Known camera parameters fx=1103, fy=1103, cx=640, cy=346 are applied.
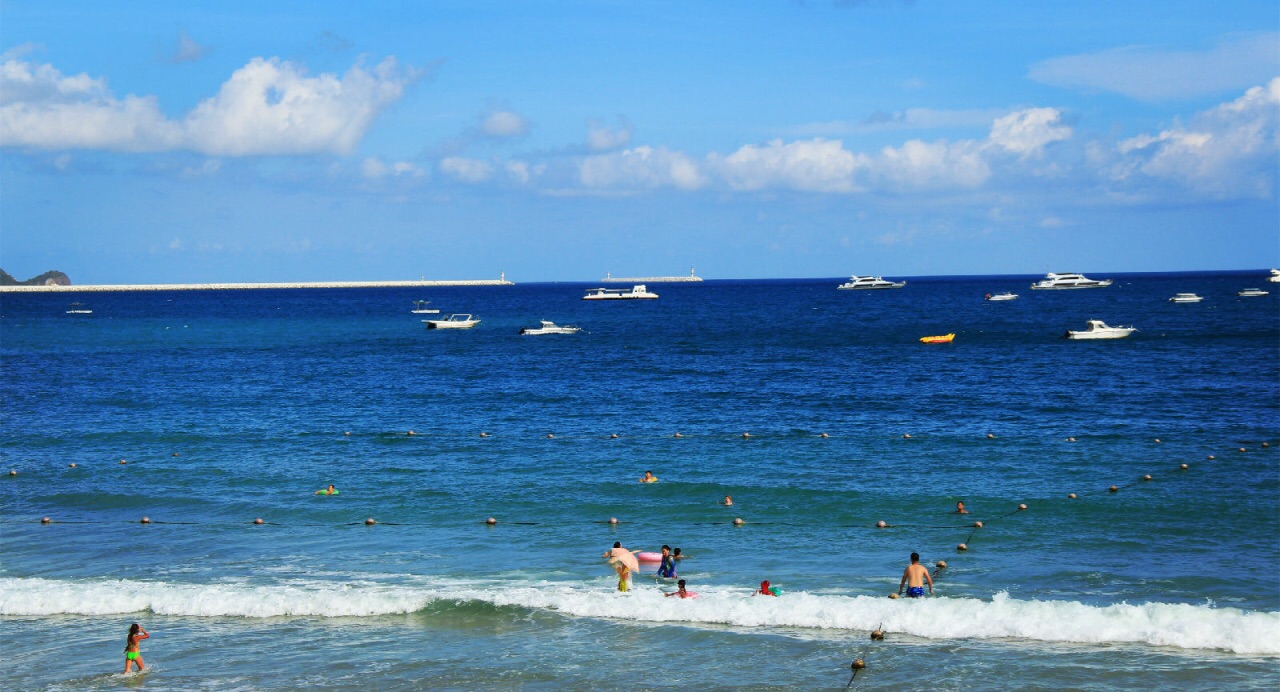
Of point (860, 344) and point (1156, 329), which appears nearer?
point (860, 344)

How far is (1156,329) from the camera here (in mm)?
111062

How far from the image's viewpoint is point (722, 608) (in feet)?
84.0

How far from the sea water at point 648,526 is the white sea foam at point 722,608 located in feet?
0.29

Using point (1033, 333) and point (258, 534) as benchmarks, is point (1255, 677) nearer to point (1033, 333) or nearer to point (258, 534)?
point (258, 534)

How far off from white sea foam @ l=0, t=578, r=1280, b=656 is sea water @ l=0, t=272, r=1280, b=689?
89 mm

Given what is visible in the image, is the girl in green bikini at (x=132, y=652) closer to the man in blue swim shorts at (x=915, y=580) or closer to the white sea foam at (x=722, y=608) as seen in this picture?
the white sea foam at (x=722, y=608)

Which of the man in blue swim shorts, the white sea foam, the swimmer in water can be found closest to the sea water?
the white sea foam

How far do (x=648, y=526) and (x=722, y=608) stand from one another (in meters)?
9.16

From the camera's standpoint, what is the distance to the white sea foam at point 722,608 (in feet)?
→ 77.5

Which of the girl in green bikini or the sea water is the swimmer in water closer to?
the sea water

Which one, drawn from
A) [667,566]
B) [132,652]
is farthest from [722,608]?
[132,652]

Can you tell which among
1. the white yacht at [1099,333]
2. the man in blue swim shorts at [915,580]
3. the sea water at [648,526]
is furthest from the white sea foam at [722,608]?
the white yacht at [1099,333]

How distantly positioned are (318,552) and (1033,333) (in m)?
89.0


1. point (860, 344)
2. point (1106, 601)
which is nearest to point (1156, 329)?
point (860, 344)
